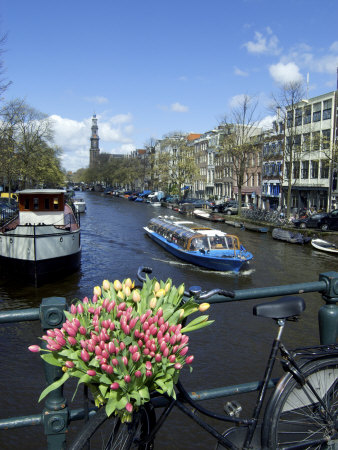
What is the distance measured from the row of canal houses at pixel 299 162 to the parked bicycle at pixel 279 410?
33.5 m

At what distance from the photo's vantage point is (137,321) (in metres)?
2.15

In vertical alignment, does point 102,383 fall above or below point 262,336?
above

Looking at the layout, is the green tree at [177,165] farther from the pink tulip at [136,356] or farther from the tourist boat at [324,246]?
the pink tulip at [136,356]

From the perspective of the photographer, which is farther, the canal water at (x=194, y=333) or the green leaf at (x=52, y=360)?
the canal water at (x=194, y=333)

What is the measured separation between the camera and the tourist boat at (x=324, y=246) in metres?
28.0

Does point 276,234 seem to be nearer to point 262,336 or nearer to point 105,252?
point 105,252

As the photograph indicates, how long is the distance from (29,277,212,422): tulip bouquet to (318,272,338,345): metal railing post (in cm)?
132

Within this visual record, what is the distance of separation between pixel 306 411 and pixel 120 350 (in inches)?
54.4

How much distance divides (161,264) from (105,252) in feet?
16.9

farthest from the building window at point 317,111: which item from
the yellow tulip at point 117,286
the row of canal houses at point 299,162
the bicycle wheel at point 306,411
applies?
the yellow tulip at point 117,286

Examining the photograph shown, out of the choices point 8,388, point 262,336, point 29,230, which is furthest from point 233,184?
point 8,388

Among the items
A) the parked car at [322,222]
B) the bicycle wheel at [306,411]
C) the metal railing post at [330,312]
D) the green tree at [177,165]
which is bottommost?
the parked car at [322,222]

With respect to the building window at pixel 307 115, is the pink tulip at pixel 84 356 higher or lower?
lower

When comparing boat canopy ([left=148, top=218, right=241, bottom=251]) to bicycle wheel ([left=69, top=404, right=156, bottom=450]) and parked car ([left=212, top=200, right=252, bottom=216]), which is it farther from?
parked car ([left=212, top=200, right=252, bottom=216])
